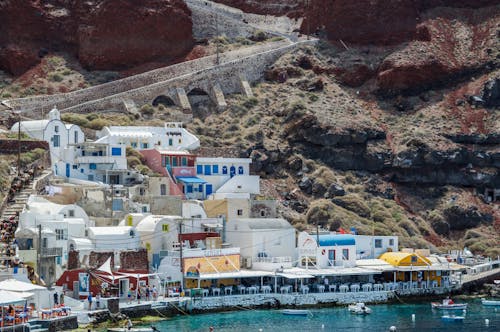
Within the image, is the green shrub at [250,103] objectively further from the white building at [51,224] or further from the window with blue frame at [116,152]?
the white building at [51,224]

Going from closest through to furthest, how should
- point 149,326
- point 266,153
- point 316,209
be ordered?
point 149,326, point 316,209, point 266,153

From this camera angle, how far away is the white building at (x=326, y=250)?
92.1 metres

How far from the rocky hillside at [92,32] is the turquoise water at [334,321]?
46296 mm

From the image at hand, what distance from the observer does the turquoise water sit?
7588 centimetres

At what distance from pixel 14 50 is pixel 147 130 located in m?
21.2

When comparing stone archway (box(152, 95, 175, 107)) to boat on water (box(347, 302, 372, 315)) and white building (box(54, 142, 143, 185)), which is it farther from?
boat on water (box(347, 302, 372, 315))

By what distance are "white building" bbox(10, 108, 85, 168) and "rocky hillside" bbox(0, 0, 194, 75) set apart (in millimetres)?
21370

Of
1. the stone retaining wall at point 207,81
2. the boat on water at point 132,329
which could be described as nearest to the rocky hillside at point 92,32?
the stone retaining wall at point 207,81

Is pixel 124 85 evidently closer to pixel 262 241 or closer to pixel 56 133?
pixel 56 133

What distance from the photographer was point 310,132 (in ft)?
365

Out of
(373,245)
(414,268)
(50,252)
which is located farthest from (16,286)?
(373,245)

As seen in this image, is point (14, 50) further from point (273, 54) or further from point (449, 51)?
point (449, 51)

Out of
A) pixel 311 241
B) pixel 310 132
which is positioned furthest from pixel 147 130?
pixel 311 241

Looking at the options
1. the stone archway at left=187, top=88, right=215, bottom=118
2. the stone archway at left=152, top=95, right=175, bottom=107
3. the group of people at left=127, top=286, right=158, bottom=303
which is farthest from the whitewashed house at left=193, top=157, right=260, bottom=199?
the group of people at left=127, top=286, right=158, bottom=303
